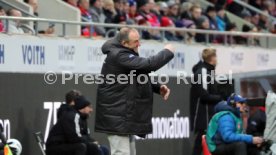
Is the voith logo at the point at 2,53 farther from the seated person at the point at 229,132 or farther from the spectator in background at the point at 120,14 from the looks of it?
the spectator in background at the point at 120,14

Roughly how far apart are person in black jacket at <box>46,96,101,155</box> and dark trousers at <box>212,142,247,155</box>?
67.4 inches

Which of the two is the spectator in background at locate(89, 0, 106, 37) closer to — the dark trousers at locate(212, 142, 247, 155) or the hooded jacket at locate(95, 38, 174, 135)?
the dark trousers at locate(212, 142, 247, 155)

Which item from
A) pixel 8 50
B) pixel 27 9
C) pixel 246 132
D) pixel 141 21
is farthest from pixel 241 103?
pixel 141 21

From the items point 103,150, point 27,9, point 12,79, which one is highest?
point 27,9

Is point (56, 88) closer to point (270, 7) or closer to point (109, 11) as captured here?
point (109, 11)

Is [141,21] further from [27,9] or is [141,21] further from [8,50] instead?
[8,50]

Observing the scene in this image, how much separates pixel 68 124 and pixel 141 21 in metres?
5.55

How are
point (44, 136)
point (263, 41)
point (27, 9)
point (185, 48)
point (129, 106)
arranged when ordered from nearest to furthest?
point (129, 106) → point (44, 136) → point (27, 9) → point (185, 48) → point (263, 41)

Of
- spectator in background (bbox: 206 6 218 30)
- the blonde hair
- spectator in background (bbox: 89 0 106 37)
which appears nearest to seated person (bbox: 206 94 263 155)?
the blonde hair

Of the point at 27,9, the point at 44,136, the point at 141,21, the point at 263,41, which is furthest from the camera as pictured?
the point at 263,41

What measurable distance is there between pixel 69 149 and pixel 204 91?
301cm

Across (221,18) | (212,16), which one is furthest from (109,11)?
(221,18)

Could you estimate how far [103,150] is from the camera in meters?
14.7

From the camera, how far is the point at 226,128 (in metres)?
13.7
